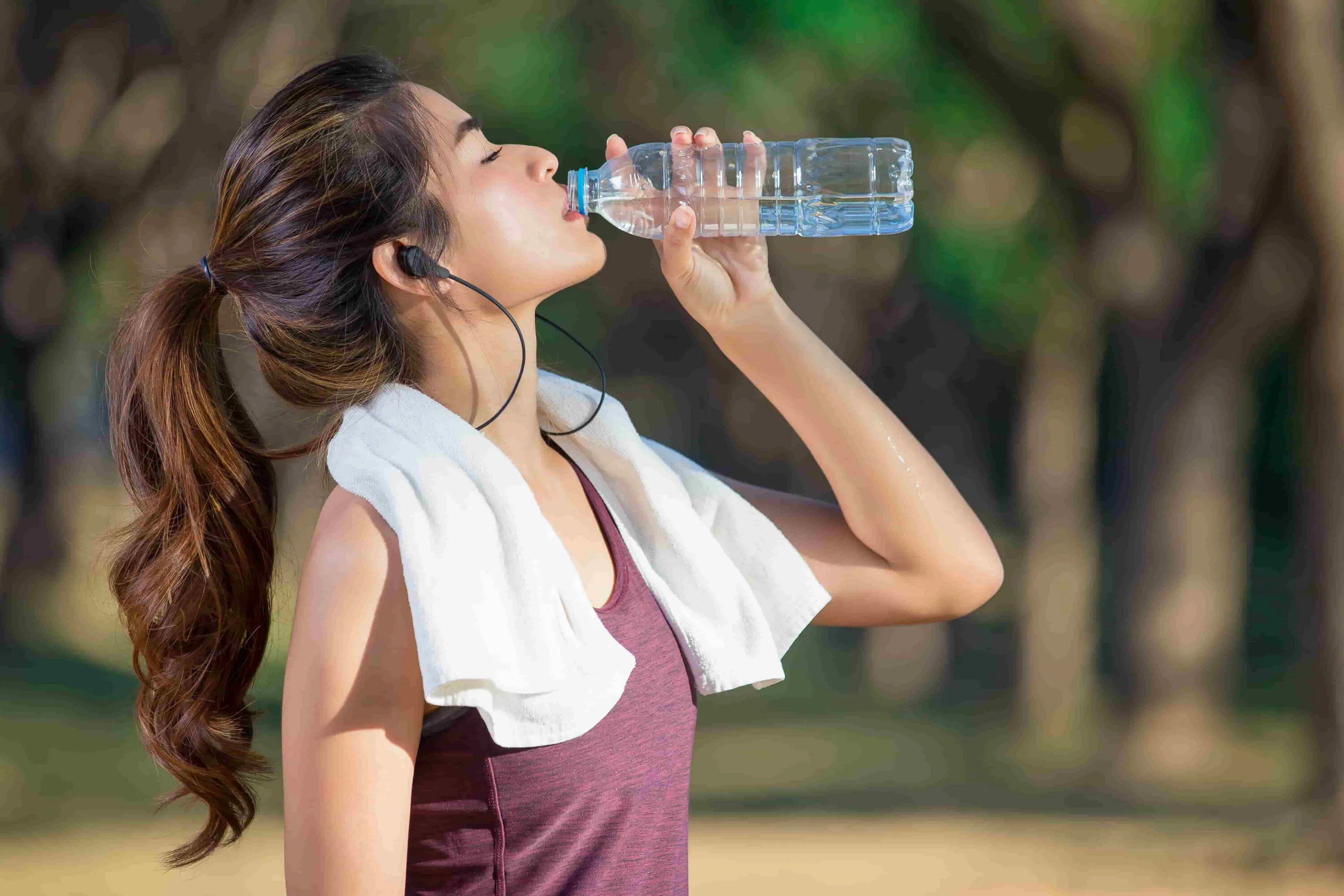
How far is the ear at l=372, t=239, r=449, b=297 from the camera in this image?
3.53ft

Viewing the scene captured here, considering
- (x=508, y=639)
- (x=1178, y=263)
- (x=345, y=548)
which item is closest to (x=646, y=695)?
(x=508, y=639)

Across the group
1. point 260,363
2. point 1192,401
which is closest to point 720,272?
point 260,363

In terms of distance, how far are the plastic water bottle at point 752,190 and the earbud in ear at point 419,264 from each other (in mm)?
125

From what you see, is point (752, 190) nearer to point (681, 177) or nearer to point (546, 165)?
point (681, 177)

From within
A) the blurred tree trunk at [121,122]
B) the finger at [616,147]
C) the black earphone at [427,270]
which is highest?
the blurred tree trunk at [121,122]

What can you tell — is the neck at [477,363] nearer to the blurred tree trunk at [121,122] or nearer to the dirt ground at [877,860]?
the dirt ground at [877,860]

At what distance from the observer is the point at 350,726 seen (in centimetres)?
87

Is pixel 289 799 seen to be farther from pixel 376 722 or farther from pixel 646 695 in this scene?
pixel 646 695

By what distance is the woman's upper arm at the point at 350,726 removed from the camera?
0.87 m

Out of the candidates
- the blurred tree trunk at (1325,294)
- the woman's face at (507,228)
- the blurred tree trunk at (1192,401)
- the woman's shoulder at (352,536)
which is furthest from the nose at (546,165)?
the blurred tree trunk at (1192,401)

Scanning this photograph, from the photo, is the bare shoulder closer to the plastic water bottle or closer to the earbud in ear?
the earbud in ear

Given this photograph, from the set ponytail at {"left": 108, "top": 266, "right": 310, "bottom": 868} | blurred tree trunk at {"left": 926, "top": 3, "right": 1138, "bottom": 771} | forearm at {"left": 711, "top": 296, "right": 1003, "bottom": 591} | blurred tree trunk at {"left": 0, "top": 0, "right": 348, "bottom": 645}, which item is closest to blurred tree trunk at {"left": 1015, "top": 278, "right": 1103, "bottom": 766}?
blurred tree trunk at {"left": 926, "top": 3, "right": 1138, "bottom": 771}

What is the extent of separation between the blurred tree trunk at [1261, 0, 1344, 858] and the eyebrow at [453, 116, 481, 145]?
2.16 m

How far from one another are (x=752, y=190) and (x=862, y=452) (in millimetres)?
278
